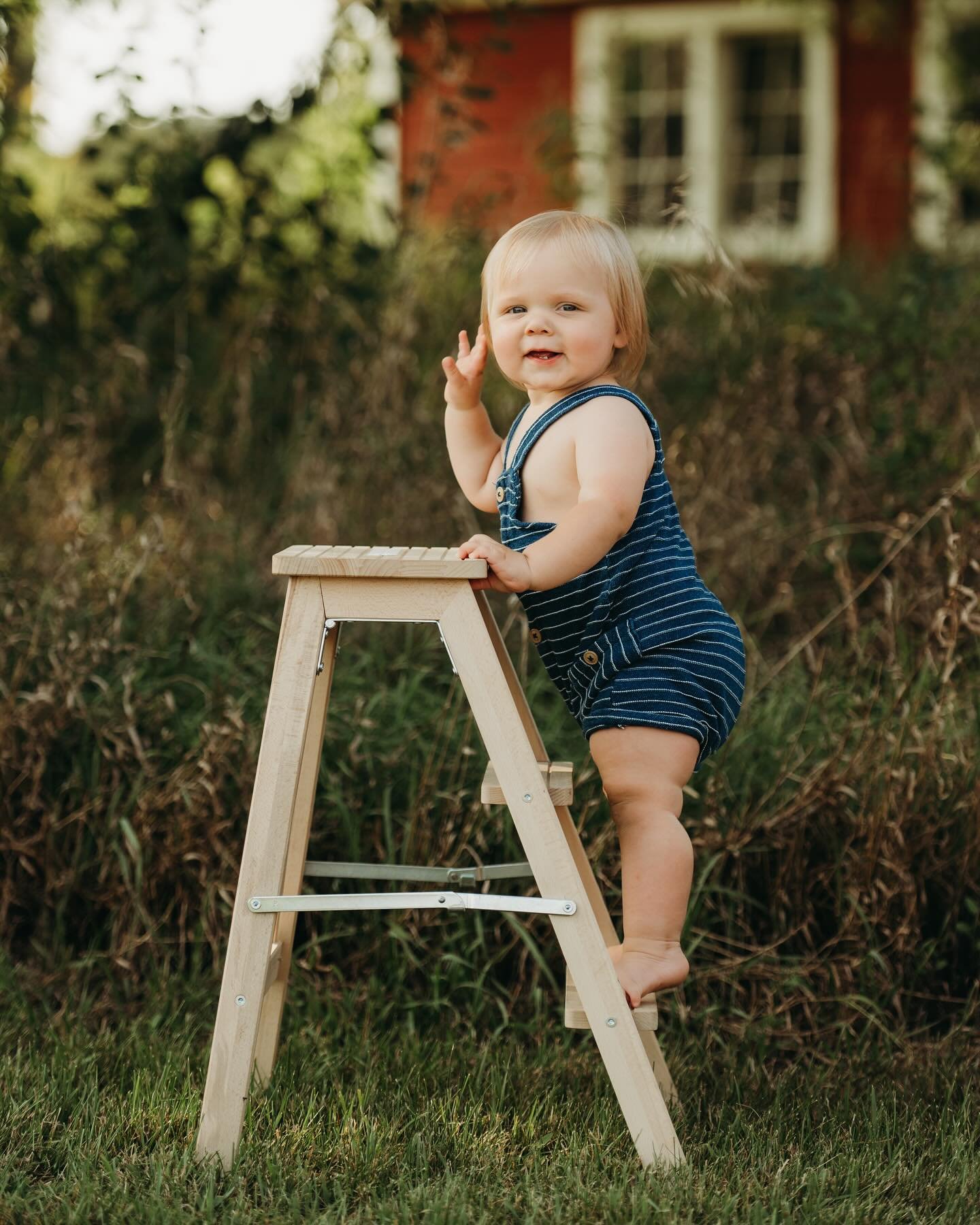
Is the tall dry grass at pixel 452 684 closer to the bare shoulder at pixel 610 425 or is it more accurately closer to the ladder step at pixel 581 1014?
the ladder step at pixel 581 1014

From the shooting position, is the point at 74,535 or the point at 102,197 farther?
the point at 102,197

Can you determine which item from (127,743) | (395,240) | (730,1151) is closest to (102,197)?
(395,240)

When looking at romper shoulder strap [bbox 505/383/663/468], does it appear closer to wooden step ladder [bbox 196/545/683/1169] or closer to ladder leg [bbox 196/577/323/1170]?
wooden step ladder [bbox 196/545/683/1169]

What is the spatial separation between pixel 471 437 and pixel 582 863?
0.71 metres

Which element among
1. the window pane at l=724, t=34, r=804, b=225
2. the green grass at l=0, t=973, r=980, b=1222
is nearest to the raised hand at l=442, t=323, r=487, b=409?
the green grass at l=0, t=973, r=980, b=1222

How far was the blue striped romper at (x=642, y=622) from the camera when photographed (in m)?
2.22

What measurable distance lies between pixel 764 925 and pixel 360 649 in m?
1.11

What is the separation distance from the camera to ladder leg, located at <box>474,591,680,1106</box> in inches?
89.4

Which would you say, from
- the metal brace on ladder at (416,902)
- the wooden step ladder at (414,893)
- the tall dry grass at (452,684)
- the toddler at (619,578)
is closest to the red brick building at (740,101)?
the tall dry grass at (452,684)

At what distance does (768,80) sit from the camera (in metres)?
10.1

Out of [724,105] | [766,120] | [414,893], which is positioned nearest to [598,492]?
[414,893]

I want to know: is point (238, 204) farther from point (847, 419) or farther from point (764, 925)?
point (764, 925)

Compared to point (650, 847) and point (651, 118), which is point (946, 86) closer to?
point (651, 118)

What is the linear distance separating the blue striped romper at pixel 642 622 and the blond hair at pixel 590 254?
111 mm
